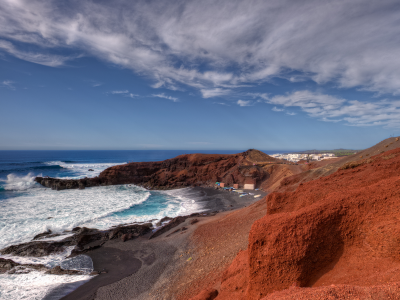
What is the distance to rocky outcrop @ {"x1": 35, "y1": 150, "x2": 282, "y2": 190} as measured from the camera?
40.9 meters

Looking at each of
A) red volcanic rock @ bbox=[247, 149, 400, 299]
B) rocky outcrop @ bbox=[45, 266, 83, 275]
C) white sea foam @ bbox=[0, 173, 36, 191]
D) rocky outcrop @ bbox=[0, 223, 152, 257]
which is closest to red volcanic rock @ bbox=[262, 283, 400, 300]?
red volcanic rock @ bbox=[247, 149, 400, 299]

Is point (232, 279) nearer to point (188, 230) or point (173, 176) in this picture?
point (188, 230)

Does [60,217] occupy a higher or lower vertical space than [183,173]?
lower

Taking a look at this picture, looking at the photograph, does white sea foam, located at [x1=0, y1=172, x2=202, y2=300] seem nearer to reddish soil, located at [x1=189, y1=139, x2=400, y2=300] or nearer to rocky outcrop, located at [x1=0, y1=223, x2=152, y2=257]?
rocky outcrop, located at [x1=0, y1=223, x2=152, y2=257]

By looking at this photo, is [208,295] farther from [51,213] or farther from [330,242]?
[51,213]

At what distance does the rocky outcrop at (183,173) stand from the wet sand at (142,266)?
23.3m

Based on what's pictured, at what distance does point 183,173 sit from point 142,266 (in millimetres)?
34429

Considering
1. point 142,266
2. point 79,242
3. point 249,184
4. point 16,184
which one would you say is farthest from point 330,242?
point 16,184

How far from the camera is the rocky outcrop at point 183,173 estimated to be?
40938 millimetres

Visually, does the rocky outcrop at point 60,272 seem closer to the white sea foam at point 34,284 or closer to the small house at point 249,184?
the white sea foam at point 34,284

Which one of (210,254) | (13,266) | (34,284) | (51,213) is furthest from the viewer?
(51,213)

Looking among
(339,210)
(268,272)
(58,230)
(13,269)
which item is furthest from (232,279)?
(58,230)

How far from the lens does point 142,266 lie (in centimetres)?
1333

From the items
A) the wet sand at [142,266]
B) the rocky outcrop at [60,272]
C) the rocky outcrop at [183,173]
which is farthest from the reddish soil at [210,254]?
the rocky outcrop at [183,173]
